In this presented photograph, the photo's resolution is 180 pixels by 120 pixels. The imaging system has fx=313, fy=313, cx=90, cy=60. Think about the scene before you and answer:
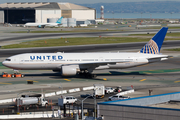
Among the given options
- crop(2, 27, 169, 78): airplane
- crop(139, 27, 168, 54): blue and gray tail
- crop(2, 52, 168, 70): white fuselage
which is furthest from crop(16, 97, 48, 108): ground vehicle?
crop(139, 27, 168, 54): blue and gray tail

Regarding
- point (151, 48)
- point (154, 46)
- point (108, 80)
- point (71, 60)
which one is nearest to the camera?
point (108, 80)

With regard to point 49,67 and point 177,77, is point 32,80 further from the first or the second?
point 177,77

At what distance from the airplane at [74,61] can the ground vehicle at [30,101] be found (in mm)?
19502

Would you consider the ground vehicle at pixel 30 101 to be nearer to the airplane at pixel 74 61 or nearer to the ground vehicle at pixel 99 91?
the ground vehicle at pixel 99 91

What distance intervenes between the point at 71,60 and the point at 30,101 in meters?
23.8

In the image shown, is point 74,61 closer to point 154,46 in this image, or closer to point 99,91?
point 99,91

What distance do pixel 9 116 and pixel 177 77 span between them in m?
45.0

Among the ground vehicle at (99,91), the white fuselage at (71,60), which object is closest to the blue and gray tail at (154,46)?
the white fuselage at (71,60)

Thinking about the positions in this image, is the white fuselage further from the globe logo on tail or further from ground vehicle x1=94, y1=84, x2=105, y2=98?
ground vehicle x1=94, y1=84, x2=105, y2=98

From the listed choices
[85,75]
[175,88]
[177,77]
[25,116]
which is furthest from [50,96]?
[177,77]

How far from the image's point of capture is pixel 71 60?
71375 millimetres

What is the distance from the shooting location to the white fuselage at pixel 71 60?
7006cm

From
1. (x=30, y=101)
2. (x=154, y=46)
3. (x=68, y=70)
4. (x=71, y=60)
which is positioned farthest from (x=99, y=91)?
(x=154, y=46)

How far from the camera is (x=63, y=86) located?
209 ft
